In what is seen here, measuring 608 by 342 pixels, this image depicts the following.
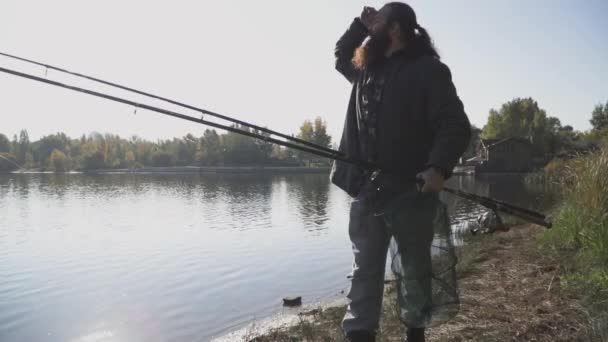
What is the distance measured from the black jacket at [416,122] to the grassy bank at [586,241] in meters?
2.06

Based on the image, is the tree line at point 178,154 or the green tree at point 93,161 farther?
the green tree at point 93,161

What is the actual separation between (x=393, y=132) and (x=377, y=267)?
0.94m

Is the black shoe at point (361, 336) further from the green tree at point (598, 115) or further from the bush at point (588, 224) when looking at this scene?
the green tree at point (598, 115)

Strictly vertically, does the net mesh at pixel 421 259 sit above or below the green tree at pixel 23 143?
below

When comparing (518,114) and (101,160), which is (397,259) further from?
(101,160)

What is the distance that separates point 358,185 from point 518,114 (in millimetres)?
96845

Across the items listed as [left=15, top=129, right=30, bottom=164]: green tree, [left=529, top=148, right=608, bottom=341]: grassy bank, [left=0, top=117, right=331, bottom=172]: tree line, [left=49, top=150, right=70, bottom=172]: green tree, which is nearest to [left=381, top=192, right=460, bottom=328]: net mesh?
[left=529, top=148, right=608, bottom=341]: grassy bank

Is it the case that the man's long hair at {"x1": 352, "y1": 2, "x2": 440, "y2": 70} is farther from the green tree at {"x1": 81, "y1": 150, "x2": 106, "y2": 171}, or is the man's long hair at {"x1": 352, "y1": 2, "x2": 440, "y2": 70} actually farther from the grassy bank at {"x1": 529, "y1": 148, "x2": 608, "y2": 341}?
the green tree at {"x1": 81, "y1": 150, "x2": 106, "y2": 171}

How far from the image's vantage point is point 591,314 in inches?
166

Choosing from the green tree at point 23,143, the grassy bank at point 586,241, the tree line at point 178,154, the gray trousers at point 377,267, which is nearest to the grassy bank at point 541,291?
the grassy bank at point 586,241

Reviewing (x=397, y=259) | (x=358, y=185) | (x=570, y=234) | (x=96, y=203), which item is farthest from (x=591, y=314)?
(x=96, y=203)

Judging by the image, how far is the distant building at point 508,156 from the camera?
7656cm

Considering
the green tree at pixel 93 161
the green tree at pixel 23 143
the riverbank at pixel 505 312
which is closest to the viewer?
the riverbank at pixel 505 312

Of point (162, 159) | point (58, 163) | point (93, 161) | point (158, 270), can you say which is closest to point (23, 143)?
point (58, 163)
